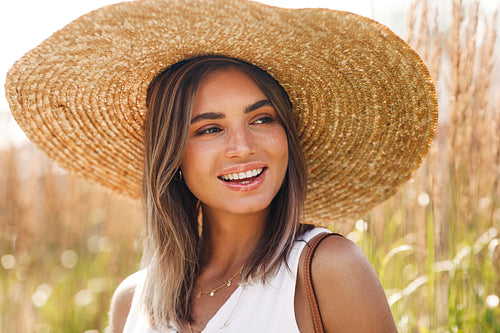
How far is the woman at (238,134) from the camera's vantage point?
154 centimetres

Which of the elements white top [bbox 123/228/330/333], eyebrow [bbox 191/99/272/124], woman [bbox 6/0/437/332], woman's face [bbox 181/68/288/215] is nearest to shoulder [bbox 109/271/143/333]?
woman [bbox 6/0/437/332]

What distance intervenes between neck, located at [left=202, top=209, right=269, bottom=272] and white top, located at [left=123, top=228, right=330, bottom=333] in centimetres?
23

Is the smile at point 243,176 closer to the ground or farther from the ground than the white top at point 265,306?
farther from the ground

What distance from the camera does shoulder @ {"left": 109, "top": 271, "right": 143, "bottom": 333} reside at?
2.16 meters

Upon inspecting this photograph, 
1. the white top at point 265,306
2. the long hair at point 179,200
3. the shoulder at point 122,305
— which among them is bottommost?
the shoulder at point 122,305

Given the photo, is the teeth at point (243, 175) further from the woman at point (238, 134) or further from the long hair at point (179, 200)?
the long hair at point (179, 200)

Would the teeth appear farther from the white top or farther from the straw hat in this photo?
the straw hat

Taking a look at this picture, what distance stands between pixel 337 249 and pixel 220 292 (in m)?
0.48

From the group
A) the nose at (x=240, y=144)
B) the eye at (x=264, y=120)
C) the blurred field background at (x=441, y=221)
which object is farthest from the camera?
the blurred field background at (x=441, y=221)

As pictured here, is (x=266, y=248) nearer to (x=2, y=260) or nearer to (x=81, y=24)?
(x=81, y=24)

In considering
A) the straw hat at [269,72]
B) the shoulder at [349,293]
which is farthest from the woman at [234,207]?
the straw hat at [269,72]

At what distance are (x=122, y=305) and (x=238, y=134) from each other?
930 millimetres

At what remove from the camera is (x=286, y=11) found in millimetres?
1465

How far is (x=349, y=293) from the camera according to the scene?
4.97 feet
